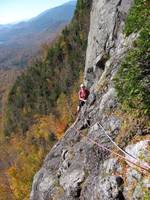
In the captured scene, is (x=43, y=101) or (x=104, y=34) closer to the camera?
(x=104, y=34)

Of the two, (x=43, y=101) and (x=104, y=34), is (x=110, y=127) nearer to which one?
(x=104, y=34)

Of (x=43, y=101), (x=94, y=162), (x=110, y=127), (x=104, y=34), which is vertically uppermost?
(x=110, y=127)

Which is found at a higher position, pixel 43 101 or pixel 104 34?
pixel 104 34

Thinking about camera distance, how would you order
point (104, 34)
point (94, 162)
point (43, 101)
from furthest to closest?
point (43, 101), point (104, 34), point (94, 162)

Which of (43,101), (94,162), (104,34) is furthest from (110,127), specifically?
(43,101)

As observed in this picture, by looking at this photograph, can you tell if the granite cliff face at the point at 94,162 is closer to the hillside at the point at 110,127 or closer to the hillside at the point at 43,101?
the hillside at the point at 110,127

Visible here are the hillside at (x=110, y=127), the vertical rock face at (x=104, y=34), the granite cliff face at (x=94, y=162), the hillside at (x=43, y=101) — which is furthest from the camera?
the hillside at (x=43, y=101)

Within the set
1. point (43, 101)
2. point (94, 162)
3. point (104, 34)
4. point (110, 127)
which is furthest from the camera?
point (43, 101)

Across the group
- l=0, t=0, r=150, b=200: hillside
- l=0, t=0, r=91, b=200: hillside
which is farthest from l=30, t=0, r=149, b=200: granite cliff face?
l=0, t=0, r=91, b=200: hillside

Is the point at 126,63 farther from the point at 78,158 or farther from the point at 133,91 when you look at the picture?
the point at 78,158

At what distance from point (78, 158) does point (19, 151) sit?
4890 inches

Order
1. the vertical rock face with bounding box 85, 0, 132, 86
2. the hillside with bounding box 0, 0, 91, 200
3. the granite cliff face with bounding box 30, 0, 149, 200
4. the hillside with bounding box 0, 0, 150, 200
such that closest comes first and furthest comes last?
the granite cliff face with bounding box 30, 0, 149, 200 < the hillside with bounding box 0, 0, 150, 200 < the vertical rock face with bounding box 85, 0, 132, 86 < the hillside with bounding box 0, 0, 91, 200

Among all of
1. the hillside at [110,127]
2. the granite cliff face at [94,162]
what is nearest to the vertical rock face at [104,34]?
the hillside at [110,127]

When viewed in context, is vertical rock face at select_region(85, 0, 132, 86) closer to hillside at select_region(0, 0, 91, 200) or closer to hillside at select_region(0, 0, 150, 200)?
hillside at select_region(0, 0, 150, 200)
